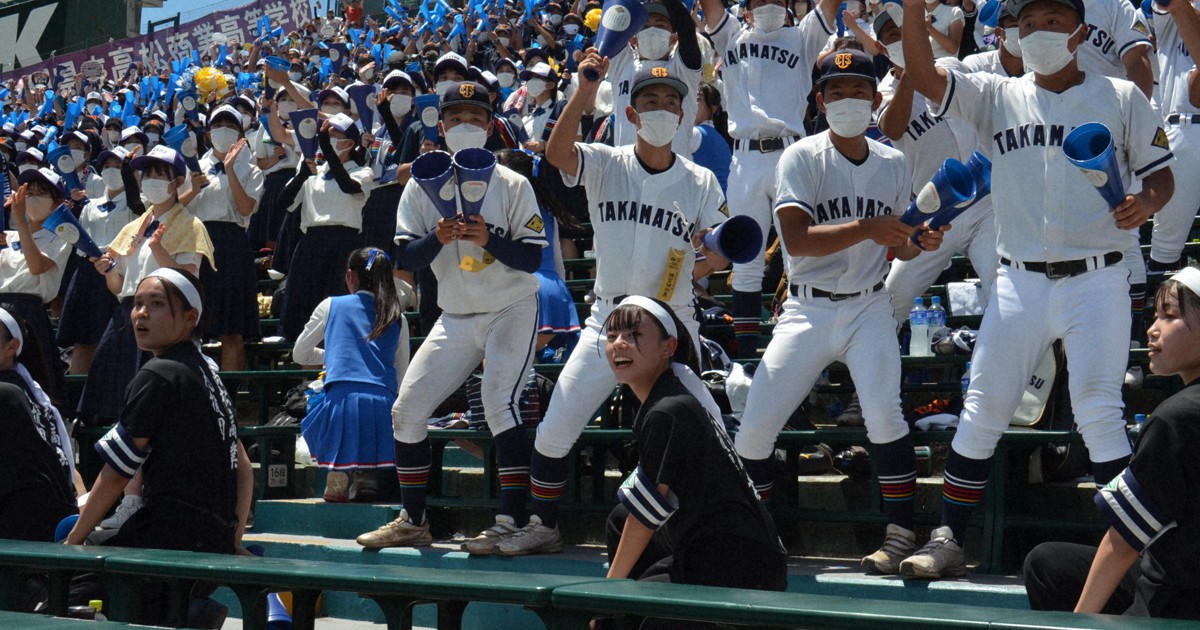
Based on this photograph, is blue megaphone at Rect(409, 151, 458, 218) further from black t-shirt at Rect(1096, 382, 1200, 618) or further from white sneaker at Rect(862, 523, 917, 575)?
black t-shirt at Rect(1096, 382, 1200, 618)

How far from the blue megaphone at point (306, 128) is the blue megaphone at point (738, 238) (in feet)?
15.1

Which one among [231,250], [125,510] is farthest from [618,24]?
[231,250]

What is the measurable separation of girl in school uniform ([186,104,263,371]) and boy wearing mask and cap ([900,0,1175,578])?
574 cm

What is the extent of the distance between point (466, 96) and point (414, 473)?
5.78 ft

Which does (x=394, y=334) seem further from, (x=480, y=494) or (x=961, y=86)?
(x=961, y=86)

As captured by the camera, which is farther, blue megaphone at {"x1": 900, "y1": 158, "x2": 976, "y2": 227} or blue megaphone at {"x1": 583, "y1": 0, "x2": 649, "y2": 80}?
blue megaphone at {"x1": 583, "y1": 0, "x2": 649, "y2": 80}

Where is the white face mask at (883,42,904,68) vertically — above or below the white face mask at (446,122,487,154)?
above

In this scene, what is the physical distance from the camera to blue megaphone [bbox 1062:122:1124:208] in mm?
4375

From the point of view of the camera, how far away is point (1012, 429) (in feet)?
17.4

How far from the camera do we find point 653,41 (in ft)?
23.4

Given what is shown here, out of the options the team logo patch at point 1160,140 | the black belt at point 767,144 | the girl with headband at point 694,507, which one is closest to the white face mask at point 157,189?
the black belt at point 767,144

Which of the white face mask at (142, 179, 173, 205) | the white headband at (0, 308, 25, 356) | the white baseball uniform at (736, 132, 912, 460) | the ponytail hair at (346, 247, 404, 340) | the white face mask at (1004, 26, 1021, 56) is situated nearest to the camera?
the white baseball uniform at (736, 132, 912, 460)

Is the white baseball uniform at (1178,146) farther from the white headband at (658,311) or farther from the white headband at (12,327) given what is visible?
the white headband at (12,327)

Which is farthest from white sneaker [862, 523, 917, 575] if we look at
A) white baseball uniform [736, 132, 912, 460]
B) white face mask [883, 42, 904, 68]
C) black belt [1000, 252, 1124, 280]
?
white face mask [883, 42, 904, 68]
